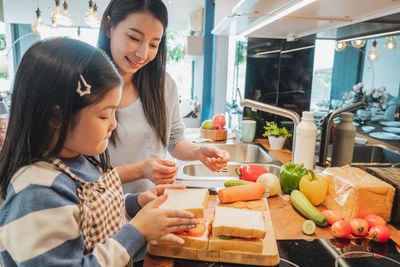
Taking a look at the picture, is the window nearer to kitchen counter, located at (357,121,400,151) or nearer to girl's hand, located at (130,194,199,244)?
kitchen counter, located at (357,121,400,151)

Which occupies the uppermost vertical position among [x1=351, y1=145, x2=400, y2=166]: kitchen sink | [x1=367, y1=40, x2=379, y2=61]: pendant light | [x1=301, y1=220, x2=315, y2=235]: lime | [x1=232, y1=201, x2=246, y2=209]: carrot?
[x1=367, y1=40, x2=379, y2=61]: pendant light

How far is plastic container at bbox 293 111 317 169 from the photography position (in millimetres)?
1366

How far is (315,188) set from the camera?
114cm

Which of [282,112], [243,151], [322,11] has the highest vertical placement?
[322,11]

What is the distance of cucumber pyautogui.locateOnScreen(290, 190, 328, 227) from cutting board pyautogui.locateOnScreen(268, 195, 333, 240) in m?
0.02

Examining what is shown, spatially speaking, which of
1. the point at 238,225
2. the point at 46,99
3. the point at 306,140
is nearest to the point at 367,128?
the point at 306,140

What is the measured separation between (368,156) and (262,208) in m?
0.86

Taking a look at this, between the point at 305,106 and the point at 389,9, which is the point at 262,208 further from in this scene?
the point at 305,106

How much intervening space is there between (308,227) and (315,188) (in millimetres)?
216

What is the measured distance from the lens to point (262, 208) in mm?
1072

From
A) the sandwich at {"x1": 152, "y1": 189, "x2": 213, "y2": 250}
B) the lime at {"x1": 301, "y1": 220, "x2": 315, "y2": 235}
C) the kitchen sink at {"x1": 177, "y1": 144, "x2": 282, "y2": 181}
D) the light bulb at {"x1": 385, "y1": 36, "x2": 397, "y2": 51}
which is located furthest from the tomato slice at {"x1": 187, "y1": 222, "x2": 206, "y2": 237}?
the light bulb at {"x1": 385, "y1": 36, "x2": 397, "y2": 51}

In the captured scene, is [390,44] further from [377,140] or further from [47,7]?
[47,7]

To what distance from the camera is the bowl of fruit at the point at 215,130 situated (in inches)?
96.2

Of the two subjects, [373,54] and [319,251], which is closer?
[319,251]
